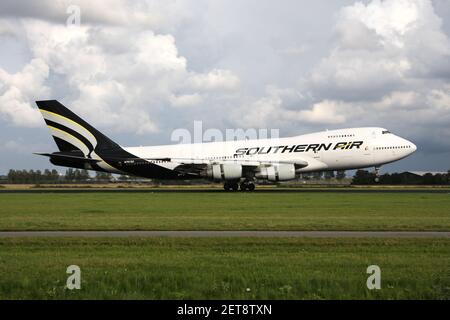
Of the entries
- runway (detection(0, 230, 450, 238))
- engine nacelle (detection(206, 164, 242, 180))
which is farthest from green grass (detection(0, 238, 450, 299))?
engine nacelle (detection(206, 164, 242, 180))

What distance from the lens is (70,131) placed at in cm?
5900

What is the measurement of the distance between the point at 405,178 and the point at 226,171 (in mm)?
72275

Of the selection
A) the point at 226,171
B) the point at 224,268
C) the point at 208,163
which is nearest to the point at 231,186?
the point at 208,163

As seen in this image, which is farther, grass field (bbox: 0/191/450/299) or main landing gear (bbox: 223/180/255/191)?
main landing gear (bbox: 223/180/255/191)

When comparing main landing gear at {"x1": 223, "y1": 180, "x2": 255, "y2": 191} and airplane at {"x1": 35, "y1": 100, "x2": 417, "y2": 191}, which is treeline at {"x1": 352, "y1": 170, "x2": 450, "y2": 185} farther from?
main landing gear at {"x1": 223, "y1": 180, "x2": 255, "y2": 191}

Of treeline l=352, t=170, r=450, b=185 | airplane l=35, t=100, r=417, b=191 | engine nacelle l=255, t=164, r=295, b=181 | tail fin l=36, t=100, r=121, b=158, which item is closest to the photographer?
engine nacelle l=255, t=164, r=295, b=181

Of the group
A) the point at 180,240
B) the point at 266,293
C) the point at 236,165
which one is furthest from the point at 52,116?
the point at 266,293

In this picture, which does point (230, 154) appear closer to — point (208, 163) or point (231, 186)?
point (208, 163)

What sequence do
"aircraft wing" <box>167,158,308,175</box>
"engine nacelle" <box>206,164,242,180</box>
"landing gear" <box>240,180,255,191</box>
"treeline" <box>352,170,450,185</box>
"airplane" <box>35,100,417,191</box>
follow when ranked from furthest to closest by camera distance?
"treeline" <box>352,170,450,185</box>, "landing gear" <box>240,180,255,191</box>, "aircraft wing" <box>167,158,308,175</box>, "airplane" <box>35,100,417,191</box>, "engine nacelle" <box>206,164,242,180</box>

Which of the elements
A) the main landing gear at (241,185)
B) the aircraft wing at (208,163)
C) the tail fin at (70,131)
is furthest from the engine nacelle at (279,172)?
the tail fin at (70,131)

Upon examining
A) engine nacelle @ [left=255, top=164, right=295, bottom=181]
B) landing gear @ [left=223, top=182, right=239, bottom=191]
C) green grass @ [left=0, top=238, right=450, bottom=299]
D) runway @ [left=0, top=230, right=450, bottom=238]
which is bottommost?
green grass @ [left=0, top=238, right=450, bottom=299]

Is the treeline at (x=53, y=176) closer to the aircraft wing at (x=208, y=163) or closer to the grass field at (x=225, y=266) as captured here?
the aircraft wing at (x=208, y=163)

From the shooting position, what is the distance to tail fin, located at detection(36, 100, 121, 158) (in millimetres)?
58812

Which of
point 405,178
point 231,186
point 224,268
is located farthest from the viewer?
point 405,178
